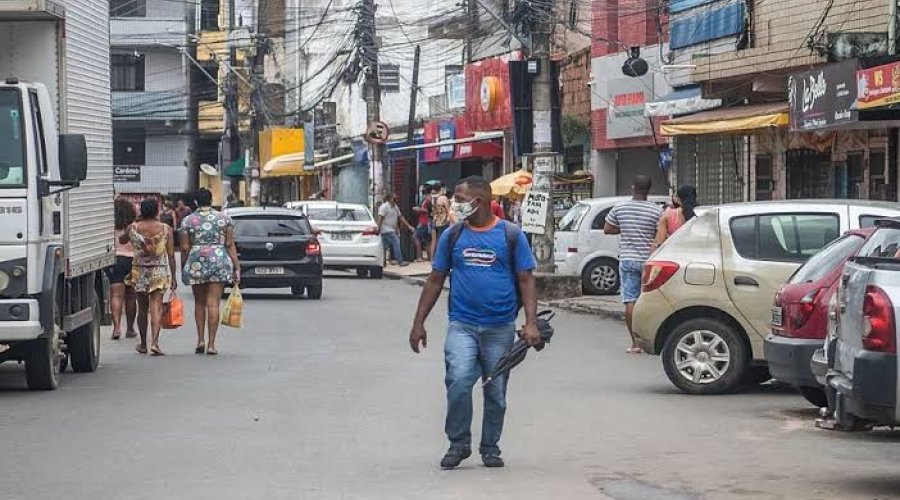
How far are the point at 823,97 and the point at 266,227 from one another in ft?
31.9

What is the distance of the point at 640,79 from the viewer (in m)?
34.4

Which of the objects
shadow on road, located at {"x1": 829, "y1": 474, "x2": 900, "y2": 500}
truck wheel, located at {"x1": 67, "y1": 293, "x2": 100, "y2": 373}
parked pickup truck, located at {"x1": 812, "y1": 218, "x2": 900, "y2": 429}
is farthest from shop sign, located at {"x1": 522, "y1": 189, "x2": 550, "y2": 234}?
parked pickup truck, located at {"x1": 812, "y1": 218, "x2": 900, "y2": 429}

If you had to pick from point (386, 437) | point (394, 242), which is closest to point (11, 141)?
point (386, 437)

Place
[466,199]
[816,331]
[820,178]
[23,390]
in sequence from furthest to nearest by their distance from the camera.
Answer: [820,178] < [23,390] < [816,331] < [466,199]

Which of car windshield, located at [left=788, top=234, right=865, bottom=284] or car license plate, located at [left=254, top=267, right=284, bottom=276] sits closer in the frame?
car windshield, located at [left=788, top=234, right=865, bottom=284]

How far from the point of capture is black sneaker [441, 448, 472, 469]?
988 centimetres

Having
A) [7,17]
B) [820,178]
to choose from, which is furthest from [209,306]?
[820,178]

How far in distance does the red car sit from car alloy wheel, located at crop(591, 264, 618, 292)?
50.8 ft

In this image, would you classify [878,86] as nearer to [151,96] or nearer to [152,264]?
[152,264]

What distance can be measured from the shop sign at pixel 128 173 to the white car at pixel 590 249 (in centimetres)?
4950

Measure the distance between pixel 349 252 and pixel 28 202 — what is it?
21.5m

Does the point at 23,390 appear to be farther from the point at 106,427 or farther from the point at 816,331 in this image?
the point at 816,331

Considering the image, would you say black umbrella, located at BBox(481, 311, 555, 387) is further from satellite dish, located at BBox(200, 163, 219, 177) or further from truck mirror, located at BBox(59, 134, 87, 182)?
satellite dish, located at BBox(200, 163, 219, 177)

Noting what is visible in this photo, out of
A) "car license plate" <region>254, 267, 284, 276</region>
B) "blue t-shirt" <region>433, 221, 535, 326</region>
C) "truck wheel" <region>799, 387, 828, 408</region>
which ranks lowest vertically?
"truck wheel" <region>799, 387, 828, 408</region>
